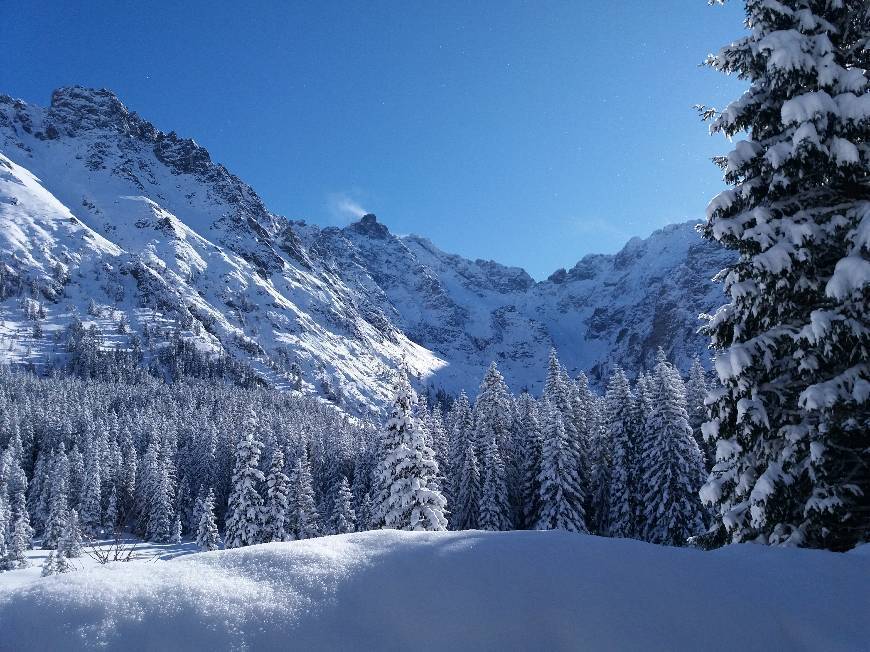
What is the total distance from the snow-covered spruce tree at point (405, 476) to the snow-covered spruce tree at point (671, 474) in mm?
15897

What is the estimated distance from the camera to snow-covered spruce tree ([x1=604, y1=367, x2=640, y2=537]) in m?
35.7

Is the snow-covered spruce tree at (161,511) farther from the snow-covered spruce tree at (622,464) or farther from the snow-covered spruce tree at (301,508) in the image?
the snow-covered spruce tree at (622,464)

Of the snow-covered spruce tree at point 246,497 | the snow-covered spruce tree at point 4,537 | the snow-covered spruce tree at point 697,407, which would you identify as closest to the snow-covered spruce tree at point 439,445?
the snow-covered spruce tree at point 246,497

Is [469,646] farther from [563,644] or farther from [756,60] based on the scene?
[756,60]

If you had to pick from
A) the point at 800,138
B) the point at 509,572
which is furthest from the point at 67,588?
the point at 800,138

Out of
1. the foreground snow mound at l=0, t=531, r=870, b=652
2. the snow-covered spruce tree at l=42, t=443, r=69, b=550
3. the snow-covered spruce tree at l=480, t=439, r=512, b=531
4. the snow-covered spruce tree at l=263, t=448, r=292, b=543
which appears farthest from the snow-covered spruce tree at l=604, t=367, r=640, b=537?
the snow-covered spruce tree at l=42, t=443, r=69, b=550

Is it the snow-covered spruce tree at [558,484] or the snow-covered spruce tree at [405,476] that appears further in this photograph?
the snow-covered spruce tree at [558,484]

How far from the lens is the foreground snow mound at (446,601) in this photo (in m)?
3.31

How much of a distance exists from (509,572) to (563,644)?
702 mm

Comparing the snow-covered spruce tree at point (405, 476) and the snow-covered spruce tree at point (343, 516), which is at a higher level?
the snow-covered spruce tree at point (405, 476)

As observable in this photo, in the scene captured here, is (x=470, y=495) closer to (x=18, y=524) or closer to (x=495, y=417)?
(x=495, y=417)

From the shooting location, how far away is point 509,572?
4.04 metres

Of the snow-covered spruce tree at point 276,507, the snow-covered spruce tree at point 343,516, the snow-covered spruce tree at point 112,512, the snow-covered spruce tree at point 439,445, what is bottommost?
the snow-covered spruce tree at point 112,512

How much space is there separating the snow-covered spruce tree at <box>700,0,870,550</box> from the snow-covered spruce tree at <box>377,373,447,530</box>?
16643mm
